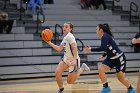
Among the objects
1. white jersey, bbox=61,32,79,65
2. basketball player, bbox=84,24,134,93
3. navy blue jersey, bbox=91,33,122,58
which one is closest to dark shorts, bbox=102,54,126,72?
basketball player, bbox=84,24,134,93

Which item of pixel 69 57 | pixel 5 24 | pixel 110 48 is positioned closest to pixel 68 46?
pixel 69 57

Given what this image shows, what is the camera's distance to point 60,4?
786 inches

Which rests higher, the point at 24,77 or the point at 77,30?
the point at 77,30

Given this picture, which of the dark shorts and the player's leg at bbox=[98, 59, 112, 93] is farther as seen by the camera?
the dark shorts

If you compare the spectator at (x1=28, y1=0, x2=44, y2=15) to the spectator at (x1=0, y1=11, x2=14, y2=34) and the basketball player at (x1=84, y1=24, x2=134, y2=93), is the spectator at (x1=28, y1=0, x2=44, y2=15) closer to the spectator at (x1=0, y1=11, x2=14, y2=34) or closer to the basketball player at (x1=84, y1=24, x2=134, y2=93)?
the spectator at (x1=0, y1=11, x2=14, y2=34)

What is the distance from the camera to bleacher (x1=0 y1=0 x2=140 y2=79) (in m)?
15.3

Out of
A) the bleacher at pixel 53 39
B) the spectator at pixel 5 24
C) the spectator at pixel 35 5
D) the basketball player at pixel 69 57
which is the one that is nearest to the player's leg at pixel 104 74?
the basketball player at pixel 69 57

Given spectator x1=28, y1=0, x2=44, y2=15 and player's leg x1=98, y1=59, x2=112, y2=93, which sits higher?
spectator x1=28, y1=0, x2=44, y2=15

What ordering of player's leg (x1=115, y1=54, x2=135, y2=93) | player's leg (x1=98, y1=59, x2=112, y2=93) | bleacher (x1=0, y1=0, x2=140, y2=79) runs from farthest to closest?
bleacher (x1=0, y1=0, x2=140, y2=79), player's leg (x1=115, y1=54, x2=135, y2=93), player's leg (x1=98, y1=59, x2=112, y2=93)

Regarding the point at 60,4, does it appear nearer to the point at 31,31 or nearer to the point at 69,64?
the point at 31,31

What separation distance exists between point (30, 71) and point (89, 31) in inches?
172

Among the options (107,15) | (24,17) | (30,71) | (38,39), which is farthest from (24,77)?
(107,15)

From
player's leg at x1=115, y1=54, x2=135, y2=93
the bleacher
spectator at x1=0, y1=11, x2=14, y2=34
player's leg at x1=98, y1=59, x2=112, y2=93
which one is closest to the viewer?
player's leg at x1=98, y1=59, x2=112, y2=93

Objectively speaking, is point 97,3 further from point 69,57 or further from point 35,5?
point 69,57
